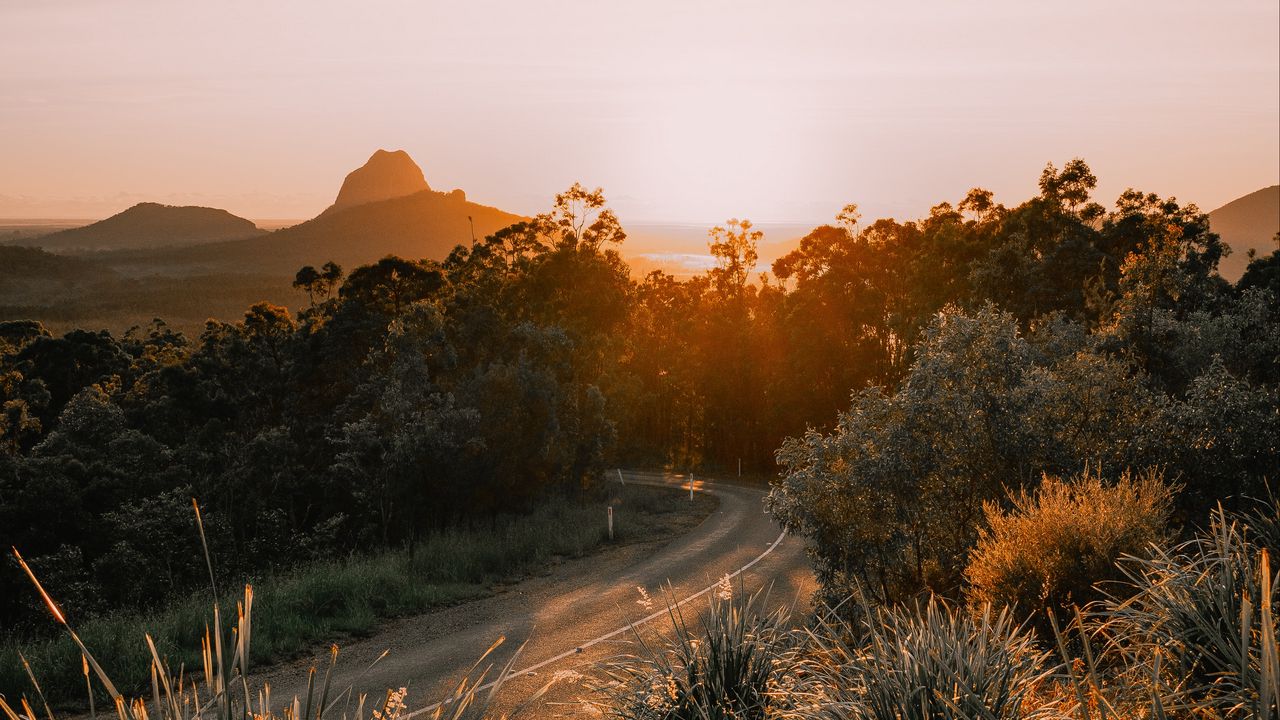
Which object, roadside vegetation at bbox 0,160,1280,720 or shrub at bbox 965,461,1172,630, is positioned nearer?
roadside vegetation at bbox 0,160,1280,720

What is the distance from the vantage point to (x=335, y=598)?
17.2m

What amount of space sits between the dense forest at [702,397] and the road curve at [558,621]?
4238 mm

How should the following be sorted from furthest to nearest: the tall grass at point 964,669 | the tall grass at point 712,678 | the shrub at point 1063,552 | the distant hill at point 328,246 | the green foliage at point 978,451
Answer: the distant hill at point 328,246
the green foliage at point 978,451
the shrub at point 1063,552
the tall grass at point 712,678
the tall grass at point 964,669

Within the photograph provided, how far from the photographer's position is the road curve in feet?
42.4

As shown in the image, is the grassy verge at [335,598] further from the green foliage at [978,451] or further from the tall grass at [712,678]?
the green foliage at [978,451]

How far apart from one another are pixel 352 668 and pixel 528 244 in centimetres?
3554

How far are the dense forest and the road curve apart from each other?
4238mm

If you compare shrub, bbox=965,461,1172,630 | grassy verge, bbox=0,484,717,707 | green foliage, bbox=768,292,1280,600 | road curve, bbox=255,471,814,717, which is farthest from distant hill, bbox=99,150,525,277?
shrub, bbox=965,461,1172,630

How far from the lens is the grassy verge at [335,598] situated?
510 inches

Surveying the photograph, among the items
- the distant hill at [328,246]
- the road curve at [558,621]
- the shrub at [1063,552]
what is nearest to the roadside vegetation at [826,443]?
the shrub at [1063,552]

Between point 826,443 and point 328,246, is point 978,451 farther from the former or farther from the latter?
point 328,246

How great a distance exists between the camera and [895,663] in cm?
595

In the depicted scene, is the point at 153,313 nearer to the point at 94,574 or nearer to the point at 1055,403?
the point at 94,574

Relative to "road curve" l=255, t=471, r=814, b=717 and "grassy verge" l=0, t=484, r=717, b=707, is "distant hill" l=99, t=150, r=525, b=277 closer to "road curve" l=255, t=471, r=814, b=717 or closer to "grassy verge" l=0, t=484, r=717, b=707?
"grassy verge" l=0, t=484, r=717, b=707
